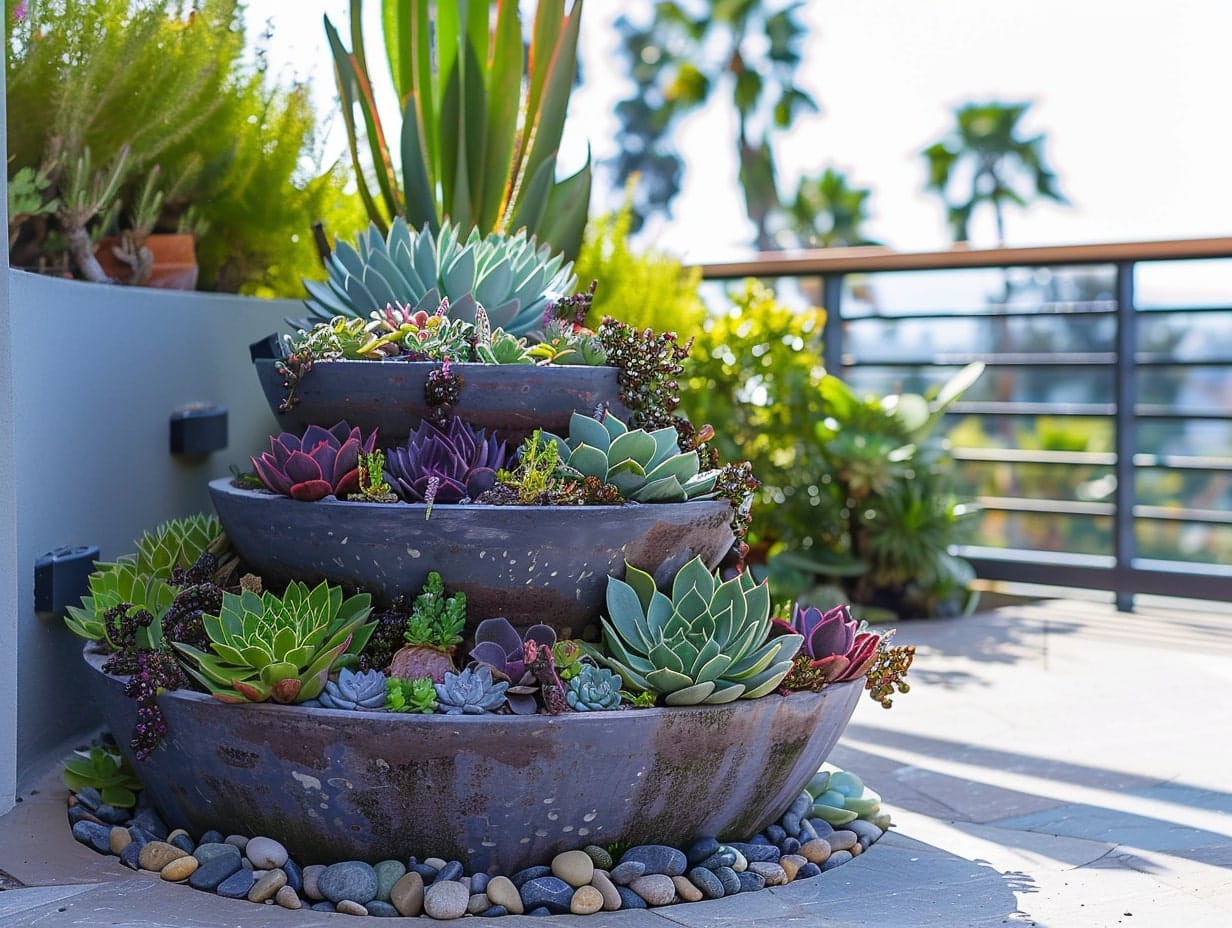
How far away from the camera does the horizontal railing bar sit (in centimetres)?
541

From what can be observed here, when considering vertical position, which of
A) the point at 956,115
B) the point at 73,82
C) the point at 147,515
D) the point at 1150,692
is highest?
the point at 956,115

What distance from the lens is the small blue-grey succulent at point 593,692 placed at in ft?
8.12

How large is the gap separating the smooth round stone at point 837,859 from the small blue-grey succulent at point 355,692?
95cm

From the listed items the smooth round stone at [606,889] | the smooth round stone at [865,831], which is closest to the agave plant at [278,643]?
the smooth round stone at [606,889]

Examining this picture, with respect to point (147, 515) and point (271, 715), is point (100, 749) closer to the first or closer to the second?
point (271, 715)

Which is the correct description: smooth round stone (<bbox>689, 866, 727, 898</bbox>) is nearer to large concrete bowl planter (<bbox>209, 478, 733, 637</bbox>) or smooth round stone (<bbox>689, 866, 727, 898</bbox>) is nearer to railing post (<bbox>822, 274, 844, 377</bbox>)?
large concrete bowl planter (<bbox>209, 478, 733, 637</bbox>)

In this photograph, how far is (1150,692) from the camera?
4.27m

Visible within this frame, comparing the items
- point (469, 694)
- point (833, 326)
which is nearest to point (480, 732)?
point (469, 694)

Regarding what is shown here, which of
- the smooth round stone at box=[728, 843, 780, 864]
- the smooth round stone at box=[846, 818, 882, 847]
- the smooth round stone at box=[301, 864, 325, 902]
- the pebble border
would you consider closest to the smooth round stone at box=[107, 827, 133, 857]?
the pebble border

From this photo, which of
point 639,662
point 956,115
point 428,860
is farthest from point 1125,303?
point 956,115

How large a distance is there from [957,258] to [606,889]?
415cm

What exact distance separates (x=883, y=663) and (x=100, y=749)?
1722mm

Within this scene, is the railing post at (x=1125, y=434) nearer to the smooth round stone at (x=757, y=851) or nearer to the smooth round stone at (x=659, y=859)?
the smooth round stone at (x=757, y=851)

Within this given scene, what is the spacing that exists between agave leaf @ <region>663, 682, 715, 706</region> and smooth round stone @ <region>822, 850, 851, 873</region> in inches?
18.9
